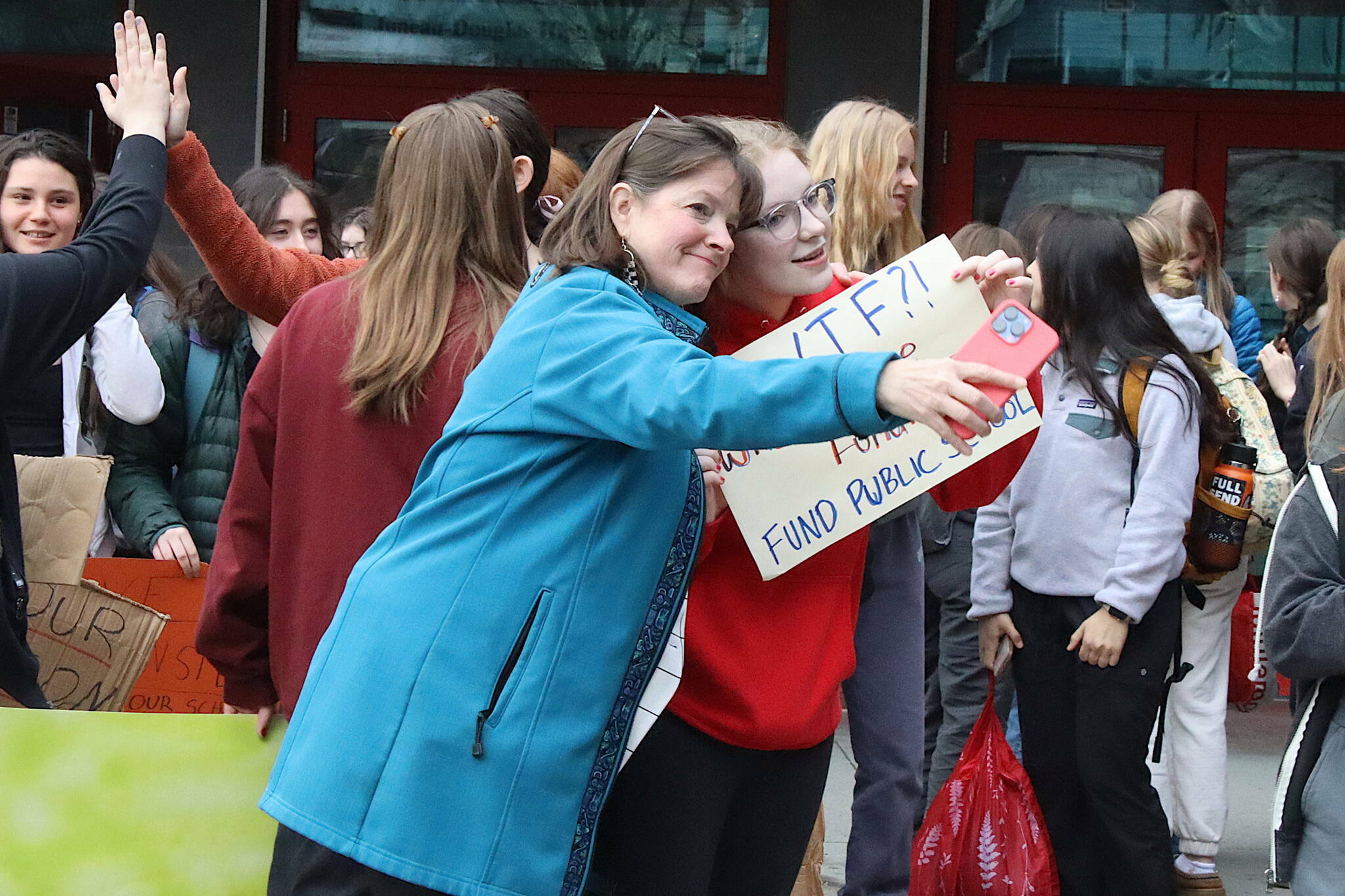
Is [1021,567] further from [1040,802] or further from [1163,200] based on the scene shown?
[1163,200]

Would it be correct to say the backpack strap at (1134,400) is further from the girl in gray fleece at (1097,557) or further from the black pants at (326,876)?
the black pants at (326,876)

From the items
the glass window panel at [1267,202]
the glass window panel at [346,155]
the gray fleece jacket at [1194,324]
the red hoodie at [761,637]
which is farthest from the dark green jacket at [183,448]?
the glass window panel at [1267,202]

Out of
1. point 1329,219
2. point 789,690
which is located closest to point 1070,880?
point 789,690

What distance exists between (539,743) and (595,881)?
1.78 feet

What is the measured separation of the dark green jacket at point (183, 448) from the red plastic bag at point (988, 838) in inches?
83.4

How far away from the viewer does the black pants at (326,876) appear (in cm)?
199

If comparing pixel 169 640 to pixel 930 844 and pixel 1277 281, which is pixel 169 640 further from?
pixel 1277 281

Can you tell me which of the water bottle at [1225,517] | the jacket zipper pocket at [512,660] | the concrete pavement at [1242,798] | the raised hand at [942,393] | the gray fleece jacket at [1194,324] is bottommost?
the concrete pavement at [1242,798]

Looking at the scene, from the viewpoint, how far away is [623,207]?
222cm

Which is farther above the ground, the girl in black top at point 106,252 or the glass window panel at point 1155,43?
the glass window panel at point 1155,43

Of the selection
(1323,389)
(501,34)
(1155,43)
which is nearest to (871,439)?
(1323,389)

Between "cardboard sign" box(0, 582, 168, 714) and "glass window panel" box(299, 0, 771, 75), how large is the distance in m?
5.22

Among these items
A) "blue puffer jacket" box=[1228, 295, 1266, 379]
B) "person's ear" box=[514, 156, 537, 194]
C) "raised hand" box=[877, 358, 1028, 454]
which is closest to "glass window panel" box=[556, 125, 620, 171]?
"blue puffer jacket" box=[1228, 295, 1266, 379]

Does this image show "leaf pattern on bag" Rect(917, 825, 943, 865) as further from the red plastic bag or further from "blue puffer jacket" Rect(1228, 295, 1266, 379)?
"blue puffer jacket" Rect(1228, 295, 1266, 379)
